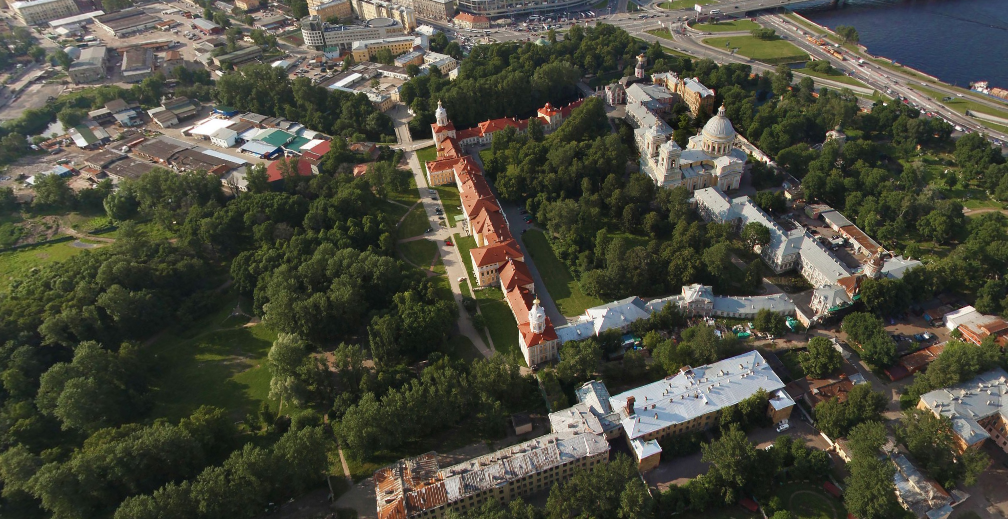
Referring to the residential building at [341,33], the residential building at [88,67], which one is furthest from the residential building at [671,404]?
the residential building at [88,67]

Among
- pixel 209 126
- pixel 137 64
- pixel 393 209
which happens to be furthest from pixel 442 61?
pixel 137 64

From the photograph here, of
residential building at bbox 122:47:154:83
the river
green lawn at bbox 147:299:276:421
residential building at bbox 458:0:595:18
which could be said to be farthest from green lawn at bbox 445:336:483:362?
residential building at bbox 458:0:595:18

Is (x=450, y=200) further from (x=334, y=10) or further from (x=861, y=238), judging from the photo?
(x=334, y=10)

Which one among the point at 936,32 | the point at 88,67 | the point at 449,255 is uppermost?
the point at 88,67

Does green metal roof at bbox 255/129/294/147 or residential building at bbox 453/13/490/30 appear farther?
residential building at bbox 453/13/490/30

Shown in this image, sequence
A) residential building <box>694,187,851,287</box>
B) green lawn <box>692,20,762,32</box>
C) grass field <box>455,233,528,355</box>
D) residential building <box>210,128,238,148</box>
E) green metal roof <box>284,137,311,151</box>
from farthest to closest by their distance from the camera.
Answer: green lawn <box>692,20,762,32</box>
residential building <box>210,128,238,148</box>
green metal roof <box>284,137,311,151</box>
residential building <box>694,187,851,287</box>
grass field <box>455,233,528,355</box>

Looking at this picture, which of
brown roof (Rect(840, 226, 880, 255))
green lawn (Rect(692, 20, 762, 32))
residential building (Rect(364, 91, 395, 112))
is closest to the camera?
brown roof (Rect(840, 226, 880, 255))

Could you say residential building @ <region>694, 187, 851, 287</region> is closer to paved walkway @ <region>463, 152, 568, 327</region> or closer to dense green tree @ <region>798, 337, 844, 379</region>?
dense green tree @ <region>798, 337, 844, 379</region>

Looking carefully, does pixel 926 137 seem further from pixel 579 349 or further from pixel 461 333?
pixel 461 333
